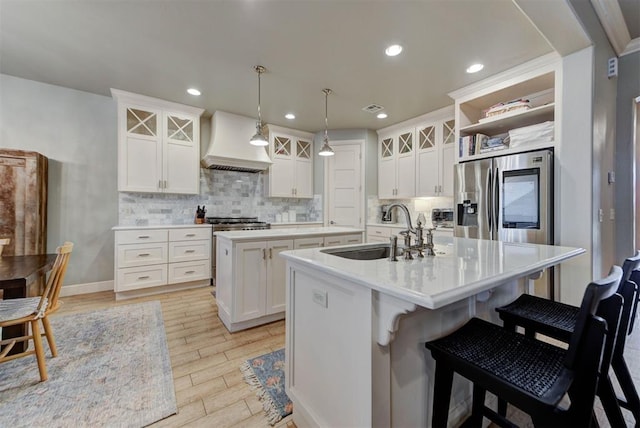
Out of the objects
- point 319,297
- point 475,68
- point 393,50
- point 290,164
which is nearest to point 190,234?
point 290,164

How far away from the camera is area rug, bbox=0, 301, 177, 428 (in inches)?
55.4

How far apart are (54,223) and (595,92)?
588 centimetres

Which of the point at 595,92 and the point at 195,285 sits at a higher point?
the point at 595,92

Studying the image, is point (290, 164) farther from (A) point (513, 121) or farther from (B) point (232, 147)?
(A) point (513, 121)

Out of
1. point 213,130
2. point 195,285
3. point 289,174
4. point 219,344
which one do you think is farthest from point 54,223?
point 289,174

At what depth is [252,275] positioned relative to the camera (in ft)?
7.85

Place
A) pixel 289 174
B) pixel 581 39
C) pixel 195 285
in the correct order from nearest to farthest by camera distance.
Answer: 1. pixel 581 39
2. pixel 195 285
3. pixel 289 174

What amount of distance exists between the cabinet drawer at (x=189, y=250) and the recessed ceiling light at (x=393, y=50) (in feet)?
10.6

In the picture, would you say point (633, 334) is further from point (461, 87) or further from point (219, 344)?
point (219, 344)

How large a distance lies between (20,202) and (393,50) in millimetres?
4215

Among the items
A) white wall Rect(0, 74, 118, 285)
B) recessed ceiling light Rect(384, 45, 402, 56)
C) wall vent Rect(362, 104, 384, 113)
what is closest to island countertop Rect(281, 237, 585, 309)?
recessed ceiling light Rect(384, 45, 402, 56)

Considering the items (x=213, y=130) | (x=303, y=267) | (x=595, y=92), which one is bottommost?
(x=303, y=267)

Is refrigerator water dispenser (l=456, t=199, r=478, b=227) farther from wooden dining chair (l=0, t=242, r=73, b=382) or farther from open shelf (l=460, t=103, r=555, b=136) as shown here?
wooden dining chair (l=0, t=242, r=73, b=382)

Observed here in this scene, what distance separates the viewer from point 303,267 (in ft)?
4.25
